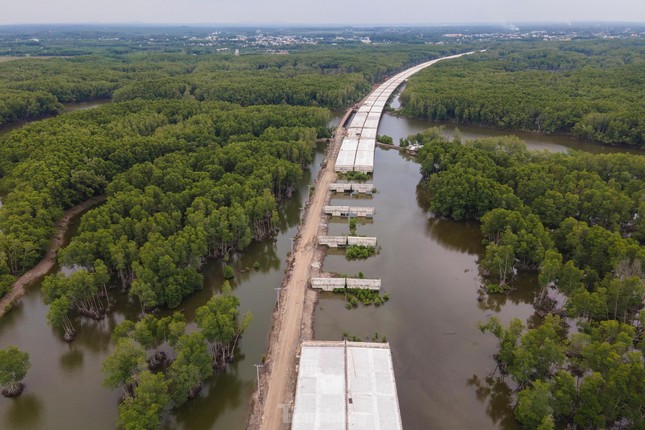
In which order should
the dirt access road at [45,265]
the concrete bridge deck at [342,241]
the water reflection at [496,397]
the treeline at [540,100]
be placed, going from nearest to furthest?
the water reflection at [496,397] < the dirt access road at [45,265] < the concrete bridge deck at [342,241] < the treeline at [540,100]

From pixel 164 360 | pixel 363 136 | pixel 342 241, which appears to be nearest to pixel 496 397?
pixel 342 241

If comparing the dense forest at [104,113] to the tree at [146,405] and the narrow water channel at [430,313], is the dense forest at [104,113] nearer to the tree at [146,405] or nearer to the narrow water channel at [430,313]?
the tree at [146,405]

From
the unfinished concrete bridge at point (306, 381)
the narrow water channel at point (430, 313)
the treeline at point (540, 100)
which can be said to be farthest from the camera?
the treeline at point (540, 100)

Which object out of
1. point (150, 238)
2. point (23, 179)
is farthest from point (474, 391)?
point (23, 179)

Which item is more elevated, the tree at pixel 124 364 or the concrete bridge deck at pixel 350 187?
the concrete bridge deck at pixel 350 187

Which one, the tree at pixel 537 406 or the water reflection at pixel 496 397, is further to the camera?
the water reflection at pixel 496 397

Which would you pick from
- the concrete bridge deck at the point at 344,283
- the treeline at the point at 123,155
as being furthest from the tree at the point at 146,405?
the treeline at the point at 123,155

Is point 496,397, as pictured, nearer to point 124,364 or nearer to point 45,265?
point 124,364
